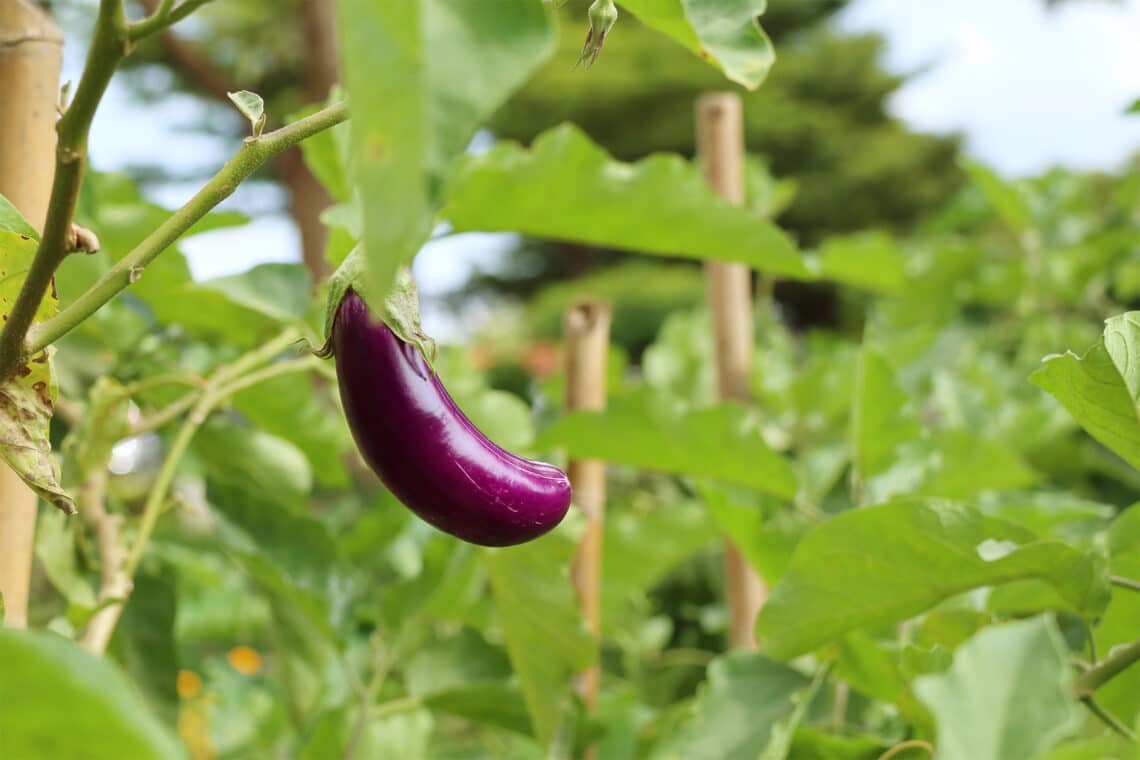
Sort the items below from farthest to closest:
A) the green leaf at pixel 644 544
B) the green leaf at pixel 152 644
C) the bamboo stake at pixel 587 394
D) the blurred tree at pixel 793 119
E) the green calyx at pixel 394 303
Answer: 1. the blurred tree at pixel 793 119
2. the green leaf at pixel 644 544
3. the bamboo stake at pixel 587 394
4. the green leaf at pixel 152 644
5. the green calyx at pixel 394 303

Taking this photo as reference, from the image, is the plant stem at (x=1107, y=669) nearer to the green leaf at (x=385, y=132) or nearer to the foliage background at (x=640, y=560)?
the foliage background at (x=640, y=560)

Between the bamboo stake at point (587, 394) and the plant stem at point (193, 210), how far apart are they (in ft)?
1.39

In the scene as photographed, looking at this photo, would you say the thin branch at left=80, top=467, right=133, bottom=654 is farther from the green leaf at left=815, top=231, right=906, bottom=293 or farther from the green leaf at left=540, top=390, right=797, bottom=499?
the green leaf at left=815, top=231, right=906, bottom=293

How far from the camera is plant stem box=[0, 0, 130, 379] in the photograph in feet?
0.65

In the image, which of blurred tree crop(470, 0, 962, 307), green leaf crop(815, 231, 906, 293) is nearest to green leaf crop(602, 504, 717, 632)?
green leaf crop(815, 231, 906, 293)

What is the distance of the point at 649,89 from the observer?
10.1m

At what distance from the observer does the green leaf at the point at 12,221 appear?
0.28m

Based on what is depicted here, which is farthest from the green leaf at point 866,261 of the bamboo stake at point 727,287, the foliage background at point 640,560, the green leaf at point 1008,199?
the bamboo stake at point 727,287

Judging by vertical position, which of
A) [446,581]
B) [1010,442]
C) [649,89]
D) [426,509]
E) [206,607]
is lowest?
[649,89]

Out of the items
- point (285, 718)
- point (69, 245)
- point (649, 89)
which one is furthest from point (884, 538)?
→ point (649, 89)

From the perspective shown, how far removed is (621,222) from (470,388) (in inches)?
7.2

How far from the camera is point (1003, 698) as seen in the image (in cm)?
21

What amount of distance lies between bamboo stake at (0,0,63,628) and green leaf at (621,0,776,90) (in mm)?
209

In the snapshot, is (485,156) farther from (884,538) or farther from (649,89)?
(649,89)
